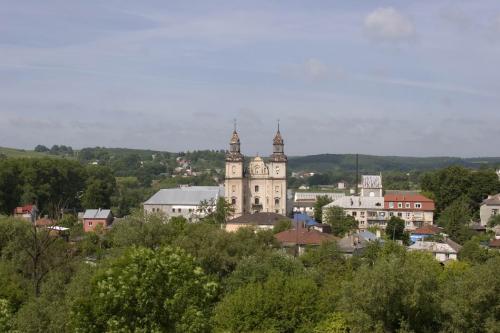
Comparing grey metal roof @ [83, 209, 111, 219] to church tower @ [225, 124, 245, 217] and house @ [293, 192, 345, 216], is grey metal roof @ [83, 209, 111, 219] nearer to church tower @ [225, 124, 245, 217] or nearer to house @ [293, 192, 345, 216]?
church tower @ [225, 124, 245, 217]

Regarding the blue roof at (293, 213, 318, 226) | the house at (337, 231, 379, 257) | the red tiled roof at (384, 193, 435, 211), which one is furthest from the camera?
the red tiled roof at (384, 193, 435, 211)

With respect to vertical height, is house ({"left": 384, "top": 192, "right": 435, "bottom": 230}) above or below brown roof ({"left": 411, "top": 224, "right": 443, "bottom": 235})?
above

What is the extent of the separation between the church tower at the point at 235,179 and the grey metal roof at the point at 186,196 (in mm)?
8431

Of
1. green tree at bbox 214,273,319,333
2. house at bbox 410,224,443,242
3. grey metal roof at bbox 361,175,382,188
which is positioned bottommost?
green tree at bbox 214,273,319,333

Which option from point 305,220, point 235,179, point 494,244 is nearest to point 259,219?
point 305,220

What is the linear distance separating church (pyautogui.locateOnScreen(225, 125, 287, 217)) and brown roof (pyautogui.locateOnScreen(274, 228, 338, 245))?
23.4 meters

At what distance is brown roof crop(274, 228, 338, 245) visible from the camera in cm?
5212

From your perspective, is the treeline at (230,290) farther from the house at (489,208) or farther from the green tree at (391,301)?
the house at (489,208)

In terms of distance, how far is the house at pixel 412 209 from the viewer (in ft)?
247

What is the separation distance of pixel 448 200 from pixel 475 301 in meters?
54.1

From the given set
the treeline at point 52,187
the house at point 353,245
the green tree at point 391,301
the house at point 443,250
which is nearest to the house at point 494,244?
the house at point 443,250

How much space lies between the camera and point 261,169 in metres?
79.8

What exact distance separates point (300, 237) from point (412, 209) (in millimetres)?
26010

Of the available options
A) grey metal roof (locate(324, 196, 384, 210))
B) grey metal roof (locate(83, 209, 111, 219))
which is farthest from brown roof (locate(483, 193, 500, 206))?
grey metal roof (locate(83, 209, 111, 219))
